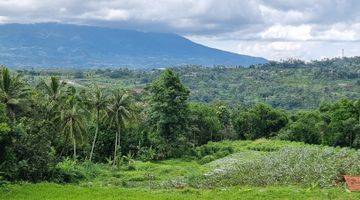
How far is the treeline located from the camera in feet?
129

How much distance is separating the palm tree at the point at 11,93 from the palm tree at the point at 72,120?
598cm

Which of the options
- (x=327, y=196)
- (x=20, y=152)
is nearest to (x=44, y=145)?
(x=20, y=152)

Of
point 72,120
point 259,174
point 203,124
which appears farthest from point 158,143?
point 259,174

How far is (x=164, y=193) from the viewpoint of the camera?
1261 inches

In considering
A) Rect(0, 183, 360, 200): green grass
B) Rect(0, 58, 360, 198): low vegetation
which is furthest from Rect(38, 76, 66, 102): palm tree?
Rect(0, 183, 360, 200): green grass

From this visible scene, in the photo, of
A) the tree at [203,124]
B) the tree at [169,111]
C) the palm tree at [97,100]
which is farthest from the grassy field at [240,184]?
the tree at [203,124]

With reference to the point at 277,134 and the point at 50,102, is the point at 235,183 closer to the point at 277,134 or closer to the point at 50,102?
the point at 50,102

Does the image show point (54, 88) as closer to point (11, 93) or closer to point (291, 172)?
point (11, 93)

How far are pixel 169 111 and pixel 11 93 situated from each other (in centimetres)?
2218

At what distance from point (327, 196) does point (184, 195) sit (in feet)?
27.5

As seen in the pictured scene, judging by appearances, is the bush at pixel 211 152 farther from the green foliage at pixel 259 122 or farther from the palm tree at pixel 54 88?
the green foliage at pixel 259 122

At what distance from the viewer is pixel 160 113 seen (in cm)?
6562

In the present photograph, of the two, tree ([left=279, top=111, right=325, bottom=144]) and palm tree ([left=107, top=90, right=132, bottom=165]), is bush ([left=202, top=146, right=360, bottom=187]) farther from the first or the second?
tree ([left=279, top=111, right=325, bottom=144])

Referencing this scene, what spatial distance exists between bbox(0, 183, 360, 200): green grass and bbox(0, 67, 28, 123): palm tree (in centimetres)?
1611
